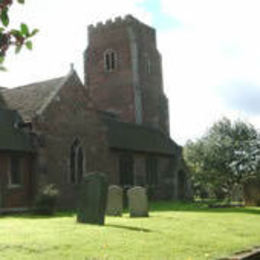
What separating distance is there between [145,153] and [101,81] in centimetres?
1224

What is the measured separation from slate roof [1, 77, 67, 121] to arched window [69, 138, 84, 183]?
3.21m

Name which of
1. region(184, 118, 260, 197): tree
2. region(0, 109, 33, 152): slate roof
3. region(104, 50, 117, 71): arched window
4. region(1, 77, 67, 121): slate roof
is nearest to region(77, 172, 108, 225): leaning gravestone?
region(0, 109, 33, 152): slate roof

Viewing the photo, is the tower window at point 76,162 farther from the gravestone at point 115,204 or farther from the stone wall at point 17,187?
the gravestone at point 115,204

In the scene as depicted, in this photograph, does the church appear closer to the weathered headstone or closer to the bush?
the bush

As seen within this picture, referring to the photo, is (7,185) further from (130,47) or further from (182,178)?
(130,47)

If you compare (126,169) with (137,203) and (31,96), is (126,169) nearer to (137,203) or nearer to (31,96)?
(31,96)

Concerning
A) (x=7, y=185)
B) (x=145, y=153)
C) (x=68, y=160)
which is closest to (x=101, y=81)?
(x=145, y=153)

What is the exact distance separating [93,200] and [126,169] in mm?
18204

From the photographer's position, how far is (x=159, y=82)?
47781mm

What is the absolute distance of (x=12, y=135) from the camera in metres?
26.1

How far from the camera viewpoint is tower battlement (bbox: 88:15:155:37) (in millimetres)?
45606

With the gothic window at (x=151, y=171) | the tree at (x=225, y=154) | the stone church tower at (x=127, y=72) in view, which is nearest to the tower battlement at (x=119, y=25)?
the stone church tower at (x=127, y=72)

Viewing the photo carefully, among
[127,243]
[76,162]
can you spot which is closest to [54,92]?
[76,162]

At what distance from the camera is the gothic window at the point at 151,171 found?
36.9m
